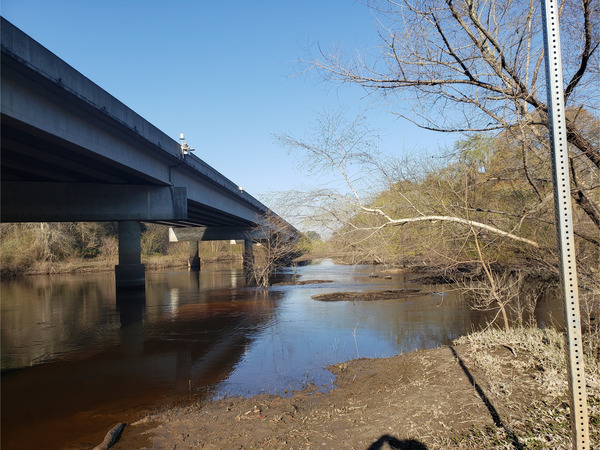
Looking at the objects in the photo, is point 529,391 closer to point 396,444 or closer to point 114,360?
point 396,444

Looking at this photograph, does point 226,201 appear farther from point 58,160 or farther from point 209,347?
point 209,347

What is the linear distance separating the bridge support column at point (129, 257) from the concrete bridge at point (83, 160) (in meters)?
0.06

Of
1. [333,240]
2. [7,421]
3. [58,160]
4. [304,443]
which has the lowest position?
[7,421]

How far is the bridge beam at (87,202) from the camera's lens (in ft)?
74.8

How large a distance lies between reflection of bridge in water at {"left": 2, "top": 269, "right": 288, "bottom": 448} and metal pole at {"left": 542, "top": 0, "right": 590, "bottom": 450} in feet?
22.7

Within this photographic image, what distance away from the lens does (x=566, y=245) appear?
2.64 meters

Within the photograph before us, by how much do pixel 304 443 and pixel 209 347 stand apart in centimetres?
Answer: 853

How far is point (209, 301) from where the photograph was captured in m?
24.4

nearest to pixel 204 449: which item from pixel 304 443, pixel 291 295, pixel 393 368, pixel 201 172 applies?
pixel 304 443

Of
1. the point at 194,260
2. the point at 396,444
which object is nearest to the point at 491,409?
the point at 396,444

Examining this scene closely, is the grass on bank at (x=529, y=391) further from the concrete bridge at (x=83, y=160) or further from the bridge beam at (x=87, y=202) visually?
the bridge beam at (x=87, y=202)

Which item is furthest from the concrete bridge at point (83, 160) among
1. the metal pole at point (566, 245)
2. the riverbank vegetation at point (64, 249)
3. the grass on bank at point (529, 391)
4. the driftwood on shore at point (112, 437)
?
the riverbank vegetation at point (64, 249)

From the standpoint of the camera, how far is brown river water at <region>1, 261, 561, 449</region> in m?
8.67

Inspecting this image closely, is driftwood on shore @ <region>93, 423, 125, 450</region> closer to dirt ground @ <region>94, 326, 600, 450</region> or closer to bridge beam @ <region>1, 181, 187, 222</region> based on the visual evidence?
dirt ground @ <region>94, 326, 600, 450</region>
